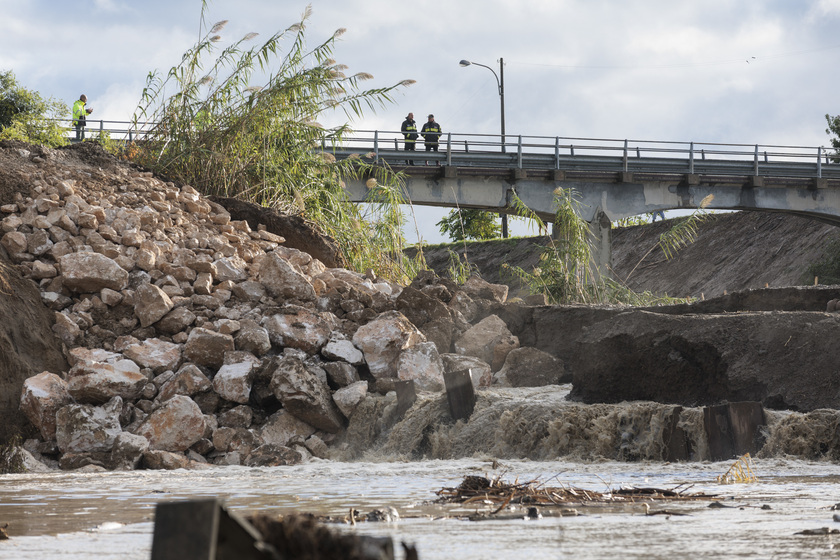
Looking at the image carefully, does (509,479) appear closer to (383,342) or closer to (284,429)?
(284,429)

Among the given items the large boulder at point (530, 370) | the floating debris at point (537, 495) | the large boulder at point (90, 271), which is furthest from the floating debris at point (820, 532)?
the large boulder at point (90, 271)

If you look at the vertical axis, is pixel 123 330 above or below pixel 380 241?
below

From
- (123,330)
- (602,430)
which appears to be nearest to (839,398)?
(602,430)

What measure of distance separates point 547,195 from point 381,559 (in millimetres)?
25370

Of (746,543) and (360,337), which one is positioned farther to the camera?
(360,337)

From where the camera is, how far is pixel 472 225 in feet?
121

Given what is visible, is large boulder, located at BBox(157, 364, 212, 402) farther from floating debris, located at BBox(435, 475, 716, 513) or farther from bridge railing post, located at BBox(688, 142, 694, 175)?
bridge railing post, located at BBox(688, 142, 694, 175)

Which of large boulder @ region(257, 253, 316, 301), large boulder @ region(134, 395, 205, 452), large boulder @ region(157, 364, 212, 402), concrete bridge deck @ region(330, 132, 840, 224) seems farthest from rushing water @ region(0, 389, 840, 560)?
concrete bridge deck @ region(330, 132, 840, 224)

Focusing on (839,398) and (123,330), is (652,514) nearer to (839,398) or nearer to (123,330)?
(839,398)

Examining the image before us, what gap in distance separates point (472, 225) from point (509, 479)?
31.7 metres

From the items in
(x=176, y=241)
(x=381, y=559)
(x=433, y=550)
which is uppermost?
(x=176, y=241)

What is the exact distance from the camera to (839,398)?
6828 mm

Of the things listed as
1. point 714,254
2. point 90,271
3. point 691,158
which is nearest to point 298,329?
point 90,271

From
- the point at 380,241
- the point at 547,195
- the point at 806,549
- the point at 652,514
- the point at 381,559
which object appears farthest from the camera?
the point at 547,195
